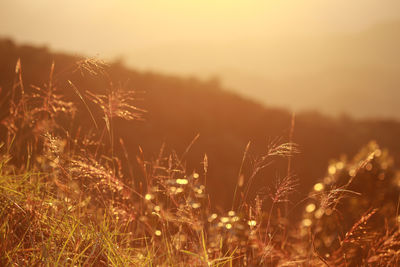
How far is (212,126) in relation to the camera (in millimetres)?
9656

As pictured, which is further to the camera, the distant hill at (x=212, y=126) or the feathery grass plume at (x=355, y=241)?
the distant hill at (x=212, y=126)

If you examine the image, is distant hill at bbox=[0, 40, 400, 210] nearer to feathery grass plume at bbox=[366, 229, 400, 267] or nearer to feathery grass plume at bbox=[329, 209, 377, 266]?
feathery grass plume at bbox=[329, 209, 377, 266]

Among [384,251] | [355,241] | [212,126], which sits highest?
[355,241]

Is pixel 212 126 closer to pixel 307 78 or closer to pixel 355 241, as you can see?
pixel 355 241

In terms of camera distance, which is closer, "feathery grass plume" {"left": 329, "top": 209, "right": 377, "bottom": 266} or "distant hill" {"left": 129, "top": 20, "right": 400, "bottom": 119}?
"feathery grass plume" {"left": 329, "top": 209, "right": 377, "bottom": 266}

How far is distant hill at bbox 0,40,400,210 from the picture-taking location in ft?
27.6

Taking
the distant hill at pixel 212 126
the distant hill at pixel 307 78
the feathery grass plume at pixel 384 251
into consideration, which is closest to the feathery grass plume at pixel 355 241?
the feathery grass plume at pixel 384 251

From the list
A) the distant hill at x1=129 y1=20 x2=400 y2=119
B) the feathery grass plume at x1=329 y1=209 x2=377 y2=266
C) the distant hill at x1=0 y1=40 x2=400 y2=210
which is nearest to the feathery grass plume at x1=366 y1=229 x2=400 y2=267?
the feathery grass plume at x1=329 y1=209 x2=377 y2=266

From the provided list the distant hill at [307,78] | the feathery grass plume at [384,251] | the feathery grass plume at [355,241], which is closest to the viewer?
the feathery grass plume at [355,241]

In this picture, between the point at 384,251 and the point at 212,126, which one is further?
the point at 212,126

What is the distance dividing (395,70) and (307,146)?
628ft

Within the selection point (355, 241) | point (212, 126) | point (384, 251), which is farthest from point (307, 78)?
point (355, 241)

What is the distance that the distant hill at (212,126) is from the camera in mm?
8398

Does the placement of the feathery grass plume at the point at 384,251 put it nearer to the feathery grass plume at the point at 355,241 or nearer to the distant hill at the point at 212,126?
the feathery grass plume at the point at 355,241
